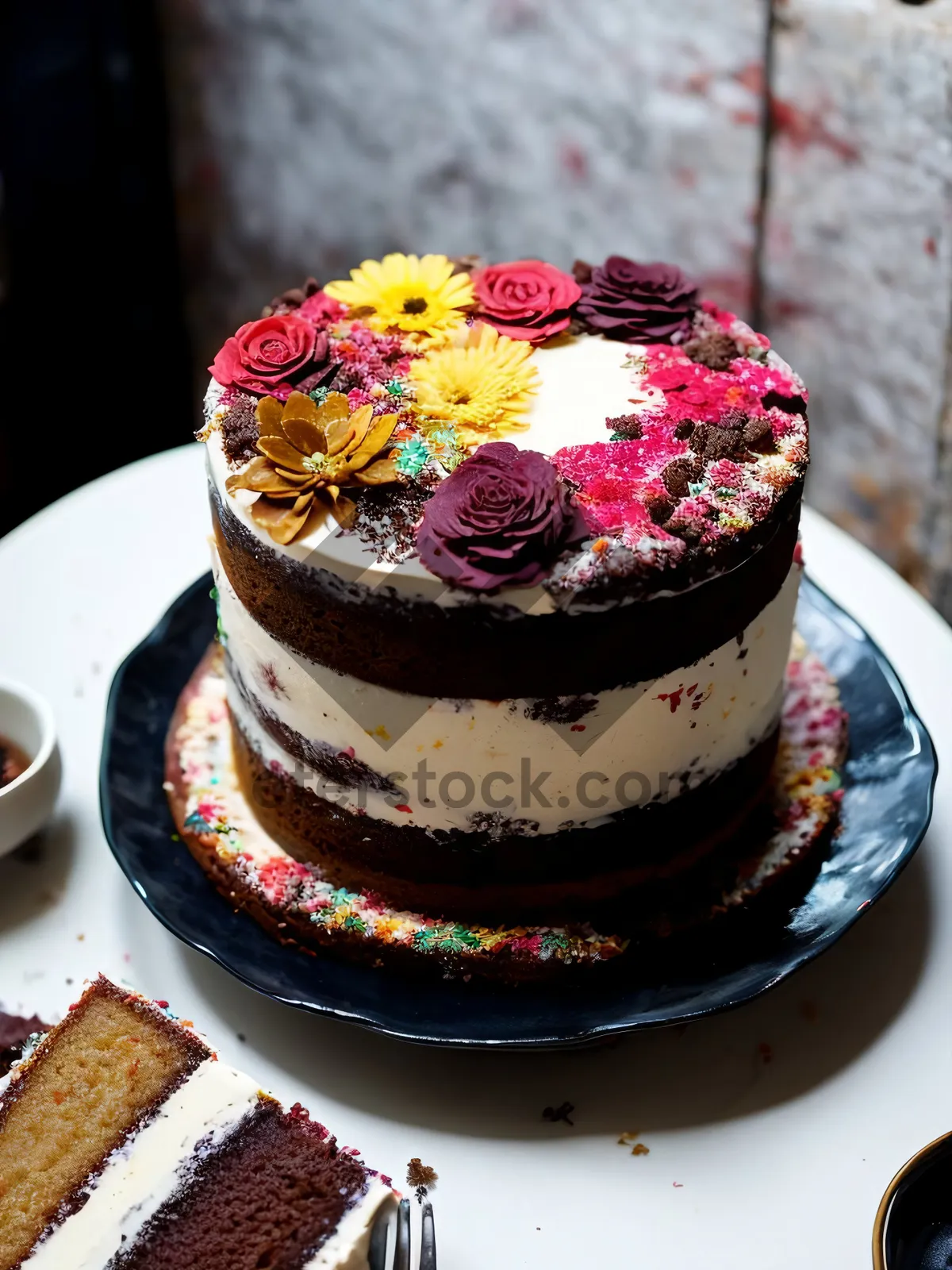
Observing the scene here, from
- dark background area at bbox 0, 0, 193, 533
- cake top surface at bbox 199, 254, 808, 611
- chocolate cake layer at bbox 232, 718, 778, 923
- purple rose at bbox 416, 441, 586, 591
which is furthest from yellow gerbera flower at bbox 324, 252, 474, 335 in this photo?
dark background area at bbox 0, 0, 193, 533

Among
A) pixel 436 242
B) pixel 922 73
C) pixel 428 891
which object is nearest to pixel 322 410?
pixel 428 891

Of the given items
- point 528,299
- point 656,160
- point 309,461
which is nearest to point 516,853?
point 309,461

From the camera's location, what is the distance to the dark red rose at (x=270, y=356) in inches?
81.9

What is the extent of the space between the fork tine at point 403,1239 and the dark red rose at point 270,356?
1.13 metres

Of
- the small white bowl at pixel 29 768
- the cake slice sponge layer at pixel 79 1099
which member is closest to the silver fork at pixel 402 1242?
the cake slice sponge layer at pixel 79 1099

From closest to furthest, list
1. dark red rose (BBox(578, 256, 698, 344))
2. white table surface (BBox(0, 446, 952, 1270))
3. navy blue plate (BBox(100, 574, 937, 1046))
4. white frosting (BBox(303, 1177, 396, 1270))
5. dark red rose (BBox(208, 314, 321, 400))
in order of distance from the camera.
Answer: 1. white frosting (BBox(303, 1177, 396, 1270))
2. white table surface (BBox(0, 446, 952, 1270))
3. navy blue plate (BBox(100, 574, 937, 1046))
4. dark red rose (BBox(208, 314, 321, 400))
5. dark red rose (BBox(578, 256, 698, 344))

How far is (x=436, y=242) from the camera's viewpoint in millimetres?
3717

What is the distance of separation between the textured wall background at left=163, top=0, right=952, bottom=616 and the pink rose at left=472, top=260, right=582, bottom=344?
1062 millimetres

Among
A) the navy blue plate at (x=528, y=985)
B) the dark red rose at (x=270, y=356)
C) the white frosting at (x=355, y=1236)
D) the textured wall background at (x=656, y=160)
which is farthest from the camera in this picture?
the textured wall background at (x=656, y=160)

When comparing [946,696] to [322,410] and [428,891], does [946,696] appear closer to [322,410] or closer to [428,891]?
[428,891]

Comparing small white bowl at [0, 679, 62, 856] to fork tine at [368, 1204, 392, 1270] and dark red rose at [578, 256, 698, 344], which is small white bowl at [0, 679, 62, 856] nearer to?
fork tine at [368, 1204, 392, 1270]

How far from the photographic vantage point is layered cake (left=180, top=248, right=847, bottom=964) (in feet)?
5.88

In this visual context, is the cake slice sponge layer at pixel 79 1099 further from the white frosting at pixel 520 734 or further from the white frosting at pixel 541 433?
the white frosting at pixel 541 433

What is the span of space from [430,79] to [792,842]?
217 centimetres
